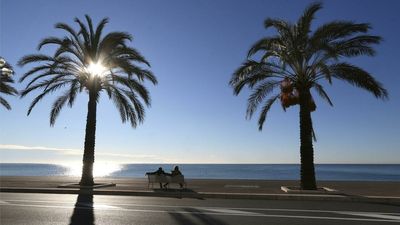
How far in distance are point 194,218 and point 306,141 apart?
10.3 metres

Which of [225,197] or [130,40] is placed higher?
[130,40]

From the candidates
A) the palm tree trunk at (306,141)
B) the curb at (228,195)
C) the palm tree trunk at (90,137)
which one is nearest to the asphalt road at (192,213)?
the curb at (228,195)

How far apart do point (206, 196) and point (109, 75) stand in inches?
403

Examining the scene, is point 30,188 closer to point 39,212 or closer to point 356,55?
point 39,212

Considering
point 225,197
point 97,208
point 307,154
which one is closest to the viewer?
point 97,208

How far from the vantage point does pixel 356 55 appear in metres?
19.9

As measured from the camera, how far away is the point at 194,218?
11.5 meters

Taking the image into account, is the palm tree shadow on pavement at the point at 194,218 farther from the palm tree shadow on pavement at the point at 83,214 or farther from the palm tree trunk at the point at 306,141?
the palm tree trunk at the point at 306,141

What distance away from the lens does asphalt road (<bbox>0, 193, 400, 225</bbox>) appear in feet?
36.0

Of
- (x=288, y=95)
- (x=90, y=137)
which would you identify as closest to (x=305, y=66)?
(x=288, y=95)

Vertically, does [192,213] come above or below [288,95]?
below

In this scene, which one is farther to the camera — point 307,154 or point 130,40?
point 130,40

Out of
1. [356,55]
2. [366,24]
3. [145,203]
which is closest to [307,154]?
[356,55]

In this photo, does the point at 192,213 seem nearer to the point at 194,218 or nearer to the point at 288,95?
the point at 194,218
